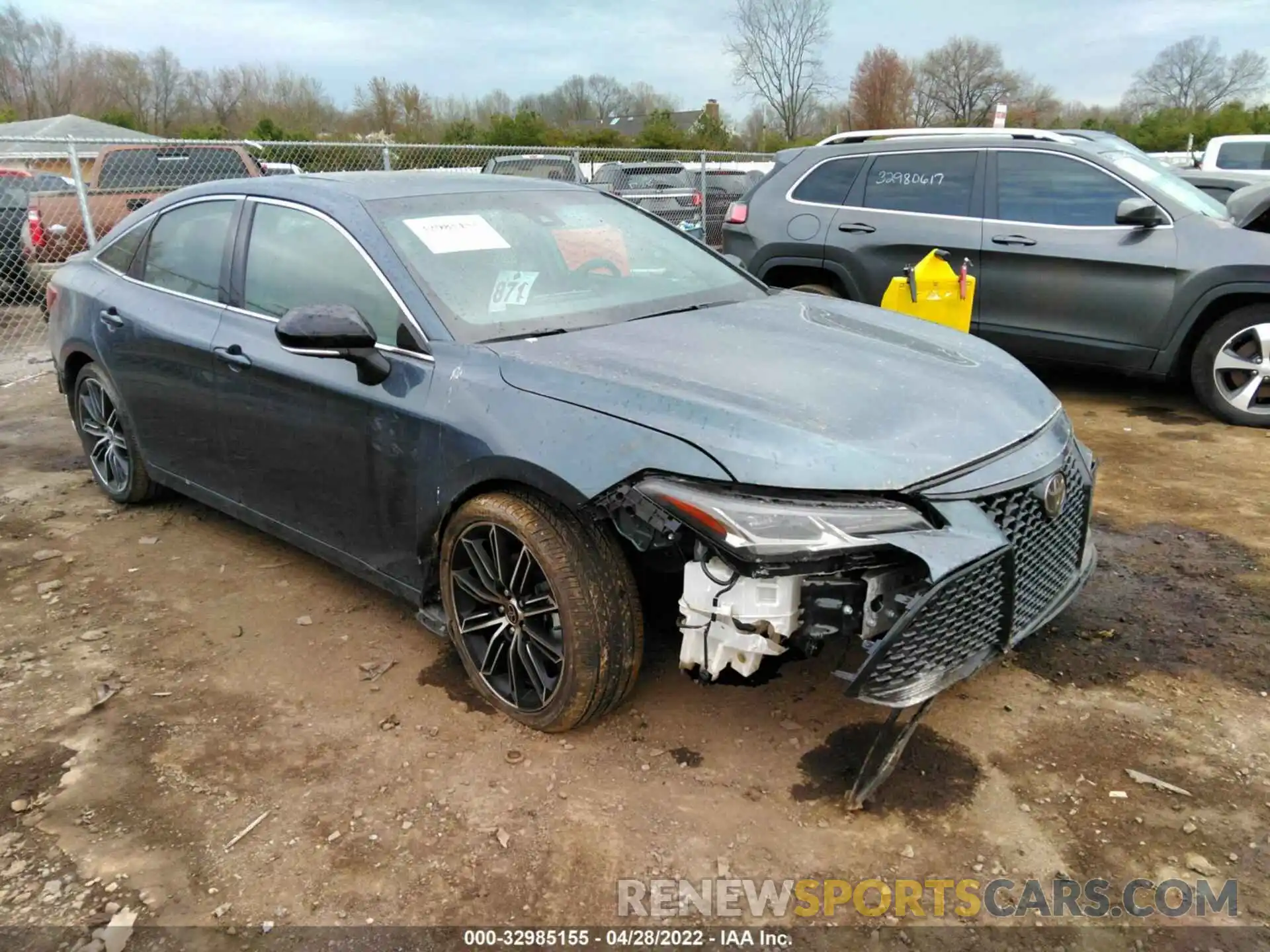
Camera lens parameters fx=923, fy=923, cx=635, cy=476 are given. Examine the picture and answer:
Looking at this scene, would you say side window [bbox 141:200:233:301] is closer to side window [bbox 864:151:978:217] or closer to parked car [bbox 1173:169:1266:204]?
side window [bbox 864:151:978:217]

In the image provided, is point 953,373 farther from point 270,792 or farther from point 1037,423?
point 270,792

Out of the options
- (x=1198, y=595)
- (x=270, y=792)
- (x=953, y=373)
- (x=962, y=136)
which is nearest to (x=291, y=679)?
(x=270, y=792)

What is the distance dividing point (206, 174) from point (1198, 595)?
10729 millimetres

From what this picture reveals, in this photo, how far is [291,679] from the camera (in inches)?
129

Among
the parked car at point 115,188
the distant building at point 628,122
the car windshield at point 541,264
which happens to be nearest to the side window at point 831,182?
the car windshield at point 541,264

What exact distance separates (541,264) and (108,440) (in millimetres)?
2808

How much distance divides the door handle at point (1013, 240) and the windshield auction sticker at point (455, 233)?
4270 millimetres

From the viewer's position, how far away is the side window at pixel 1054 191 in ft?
19.9

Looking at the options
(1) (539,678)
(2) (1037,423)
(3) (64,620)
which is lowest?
(3) (64,620)

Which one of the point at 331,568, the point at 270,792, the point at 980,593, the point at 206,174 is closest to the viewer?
the point at 980,593

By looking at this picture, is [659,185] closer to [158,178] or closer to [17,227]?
[158,178]

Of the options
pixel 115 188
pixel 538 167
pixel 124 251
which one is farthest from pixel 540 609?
pixel 538 167

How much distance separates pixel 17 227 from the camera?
11453 mm

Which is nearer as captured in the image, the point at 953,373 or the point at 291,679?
→ the point at 953,373
